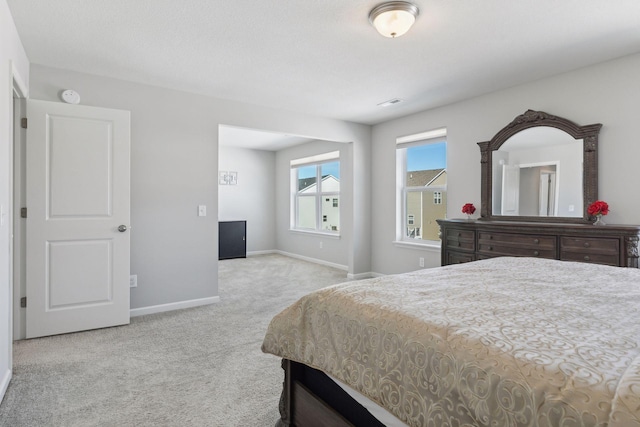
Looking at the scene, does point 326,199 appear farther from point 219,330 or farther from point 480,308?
point 480,308

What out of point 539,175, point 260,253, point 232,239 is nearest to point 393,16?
point 539,175

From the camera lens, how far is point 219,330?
314cm

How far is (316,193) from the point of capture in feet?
23.6

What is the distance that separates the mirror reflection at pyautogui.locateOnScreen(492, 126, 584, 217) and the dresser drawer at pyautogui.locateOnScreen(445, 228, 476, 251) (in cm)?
47

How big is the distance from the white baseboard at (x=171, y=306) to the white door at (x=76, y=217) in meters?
0.27

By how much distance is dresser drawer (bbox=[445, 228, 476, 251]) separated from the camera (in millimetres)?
3596

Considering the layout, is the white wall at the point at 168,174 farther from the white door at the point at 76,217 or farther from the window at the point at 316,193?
the window at the point at 316,193

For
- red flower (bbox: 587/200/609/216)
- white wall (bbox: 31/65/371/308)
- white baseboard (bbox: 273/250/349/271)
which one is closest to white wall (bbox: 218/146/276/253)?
white baseboard (bbox: 273/250/349/271)

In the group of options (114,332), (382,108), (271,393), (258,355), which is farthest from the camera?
(382,108)

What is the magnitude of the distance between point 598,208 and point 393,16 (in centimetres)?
230

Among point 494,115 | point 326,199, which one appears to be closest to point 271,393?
point 494,115

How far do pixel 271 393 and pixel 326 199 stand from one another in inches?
203

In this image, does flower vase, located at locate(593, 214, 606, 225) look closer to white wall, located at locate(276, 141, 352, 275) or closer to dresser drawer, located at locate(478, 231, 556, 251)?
dresser drawer, located at locate(478, 231, 556, 251)

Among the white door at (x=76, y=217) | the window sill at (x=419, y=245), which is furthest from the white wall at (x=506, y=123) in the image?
the white door at (x=76, y=217)
